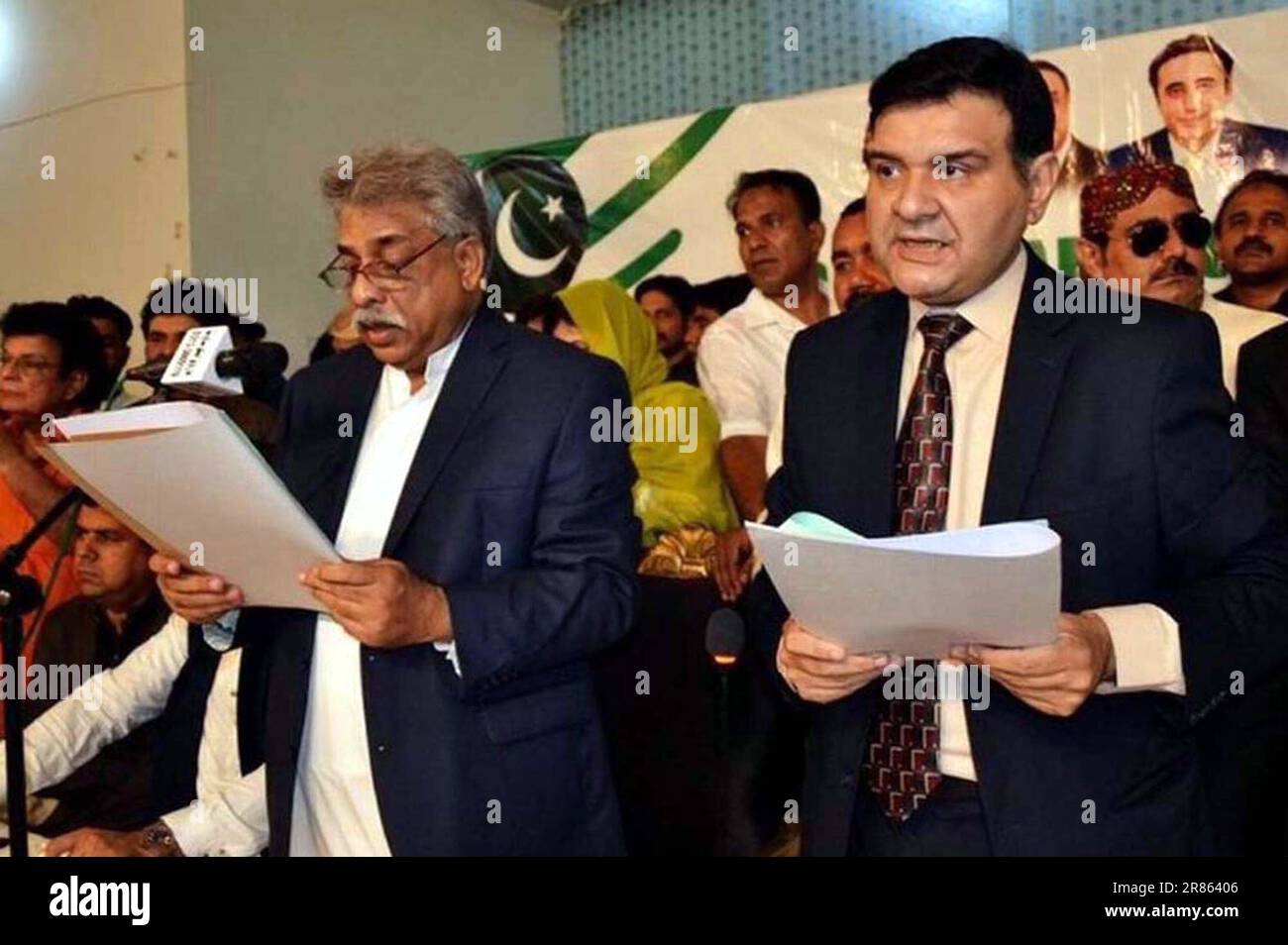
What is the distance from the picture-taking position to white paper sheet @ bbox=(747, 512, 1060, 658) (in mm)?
1347

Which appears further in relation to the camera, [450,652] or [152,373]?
[152,373]

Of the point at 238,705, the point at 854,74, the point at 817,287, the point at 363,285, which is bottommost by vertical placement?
the point at 238,705

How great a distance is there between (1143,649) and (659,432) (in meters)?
2.55

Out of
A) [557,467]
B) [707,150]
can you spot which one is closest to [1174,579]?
[557,467]

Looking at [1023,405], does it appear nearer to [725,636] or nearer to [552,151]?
[725,636]

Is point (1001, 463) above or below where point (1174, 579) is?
above

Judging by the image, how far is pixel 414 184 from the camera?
204 cm

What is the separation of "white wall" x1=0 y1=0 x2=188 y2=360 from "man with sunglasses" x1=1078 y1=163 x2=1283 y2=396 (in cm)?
377

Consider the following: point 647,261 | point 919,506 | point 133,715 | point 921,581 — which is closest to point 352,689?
point 919,506

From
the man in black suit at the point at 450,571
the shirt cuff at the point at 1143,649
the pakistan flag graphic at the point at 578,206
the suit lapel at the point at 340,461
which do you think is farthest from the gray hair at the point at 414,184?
the pakistan flag graphic at the point at 578,206

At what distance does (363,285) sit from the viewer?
6.66 feet

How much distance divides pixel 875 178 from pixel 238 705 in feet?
4.01

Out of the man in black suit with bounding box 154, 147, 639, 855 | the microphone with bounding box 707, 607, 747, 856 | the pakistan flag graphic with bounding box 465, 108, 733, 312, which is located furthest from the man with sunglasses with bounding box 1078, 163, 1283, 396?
the man in black suit with bounding box 154, 147, 639, 855
